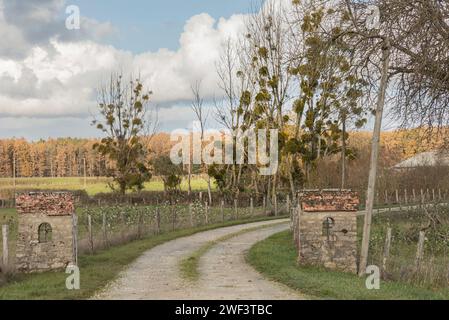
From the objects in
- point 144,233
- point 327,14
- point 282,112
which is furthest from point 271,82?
point 327,14

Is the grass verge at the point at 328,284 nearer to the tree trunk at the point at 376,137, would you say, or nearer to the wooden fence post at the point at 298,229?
the wooden fence post at the point at 298,229

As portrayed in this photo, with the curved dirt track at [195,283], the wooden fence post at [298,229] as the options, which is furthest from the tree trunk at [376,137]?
the curved dirt track at [195,283]

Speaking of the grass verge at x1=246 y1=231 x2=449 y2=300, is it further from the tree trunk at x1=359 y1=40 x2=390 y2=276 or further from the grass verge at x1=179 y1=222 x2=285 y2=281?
the grass verge at x1=179 y1=222 x2=285 y2=281

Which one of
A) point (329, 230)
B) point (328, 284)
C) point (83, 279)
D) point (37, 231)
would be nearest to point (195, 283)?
point (83, 279)

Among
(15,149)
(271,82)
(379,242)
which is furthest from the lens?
(15,149)

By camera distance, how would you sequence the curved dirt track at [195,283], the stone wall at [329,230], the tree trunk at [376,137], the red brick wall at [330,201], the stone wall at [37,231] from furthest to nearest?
1. the red brick wall at [330,201]
2. the stone wall at [329,230]
3. the stone wall at [37,231]
4. the tree trunk at [376,137]
5. the curved dirt track at [195,283]

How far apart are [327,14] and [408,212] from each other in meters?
19.5

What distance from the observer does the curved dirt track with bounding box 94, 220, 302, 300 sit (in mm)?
11777

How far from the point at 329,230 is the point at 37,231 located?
8182 mm

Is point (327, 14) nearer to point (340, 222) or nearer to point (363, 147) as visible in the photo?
point (340, 222)

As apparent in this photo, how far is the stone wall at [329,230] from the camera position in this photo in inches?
613

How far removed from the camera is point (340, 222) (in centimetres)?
1564

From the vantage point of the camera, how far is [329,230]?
1565 centimetres

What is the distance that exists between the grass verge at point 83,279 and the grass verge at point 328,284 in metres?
4.18
